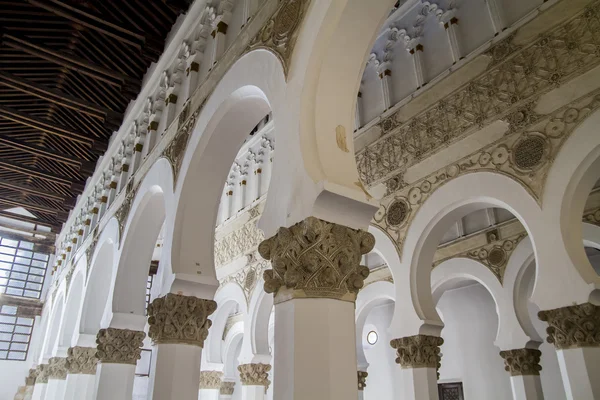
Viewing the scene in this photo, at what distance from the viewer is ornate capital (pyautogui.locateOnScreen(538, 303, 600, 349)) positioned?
371 centimetres

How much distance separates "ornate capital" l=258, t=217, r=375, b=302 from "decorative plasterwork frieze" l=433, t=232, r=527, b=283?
4179 millimetres

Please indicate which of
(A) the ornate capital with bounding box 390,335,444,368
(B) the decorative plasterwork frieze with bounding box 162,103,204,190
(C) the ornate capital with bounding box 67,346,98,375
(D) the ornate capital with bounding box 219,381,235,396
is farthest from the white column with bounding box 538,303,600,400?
(D) the ornate capital with bounding box 219,381,235,396

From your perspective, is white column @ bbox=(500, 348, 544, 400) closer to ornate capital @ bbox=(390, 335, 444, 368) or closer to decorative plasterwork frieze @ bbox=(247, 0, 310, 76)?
ornate capital @ bbox=(390, 335, 444, 368)

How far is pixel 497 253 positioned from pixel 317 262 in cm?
448

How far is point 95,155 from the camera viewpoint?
36.9 ft

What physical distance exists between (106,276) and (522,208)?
6570 millimetres

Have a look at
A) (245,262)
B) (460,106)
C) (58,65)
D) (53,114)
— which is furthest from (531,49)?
Answer: (53,114)

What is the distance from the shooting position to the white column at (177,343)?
3972 mm

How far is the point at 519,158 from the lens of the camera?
4.71 metres

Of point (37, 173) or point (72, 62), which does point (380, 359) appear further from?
point (37, 173)

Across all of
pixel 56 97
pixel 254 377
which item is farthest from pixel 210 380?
pixel 56 97

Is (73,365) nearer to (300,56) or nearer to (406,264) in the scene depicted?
(406,264)

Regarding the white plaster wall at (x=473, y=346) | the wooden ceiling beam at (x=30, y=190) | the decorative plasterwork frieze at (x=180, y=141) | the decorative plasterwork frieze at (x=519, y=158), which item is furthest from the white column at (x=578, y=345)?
the wooden ceiling beam at (x=30, y=190)

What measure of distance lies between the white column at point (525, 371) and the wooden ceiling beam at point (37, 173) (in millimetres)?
10906
